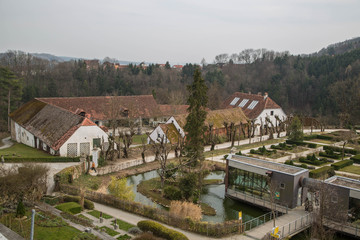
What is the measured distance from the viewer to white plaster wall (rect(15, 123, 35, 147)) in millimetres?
37966

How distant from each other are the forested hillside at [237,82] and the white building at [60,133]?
22.0 metres

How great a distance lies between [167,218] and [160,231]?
2.52m

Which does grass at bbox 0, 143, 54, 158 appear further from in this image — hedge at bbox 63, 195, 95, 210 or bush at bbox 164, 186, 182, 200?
bush at bbox 164, 186, 182, 200

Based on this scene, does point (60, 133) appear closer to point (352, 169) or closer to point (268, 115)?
point (352, 169)

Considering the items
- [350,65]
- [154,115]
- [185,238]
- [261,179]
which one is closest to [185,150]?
[261,179]

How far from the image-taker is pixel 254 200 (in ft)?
80.4

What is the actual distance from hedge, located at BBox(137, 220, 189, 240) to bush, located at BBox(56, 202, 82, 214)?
4.84 meters

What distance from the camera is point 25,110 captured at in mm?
44375

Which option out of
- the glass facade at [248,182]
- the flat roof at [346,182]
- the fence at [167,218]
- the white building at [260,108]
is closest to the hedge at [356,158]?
the flat roof at [346,182]

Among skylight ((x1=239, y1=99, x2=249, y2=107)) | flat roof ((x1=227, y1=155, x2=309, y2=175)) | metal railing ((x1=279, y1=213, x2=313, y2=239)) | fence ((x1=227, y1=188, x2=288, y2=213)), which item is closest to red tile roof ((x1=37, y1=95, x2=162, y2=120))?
skylight ((x1=239, y1=99, x2=249, y2=107))

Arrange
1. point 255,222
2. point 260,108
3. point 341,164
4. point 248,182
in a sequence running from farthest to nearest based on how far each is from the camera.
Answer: point 260,108, point 341,164, point 248,182, point 255,222

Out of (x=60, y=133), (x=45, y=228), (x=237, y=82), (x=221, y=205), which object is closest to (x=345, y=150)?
(x=221, y=205)

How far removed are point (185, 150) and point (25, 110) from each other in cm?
2619

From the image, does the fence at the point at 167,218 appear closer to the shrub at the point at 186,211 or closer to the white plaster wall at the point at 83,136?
the shrub at the point at 186,211
